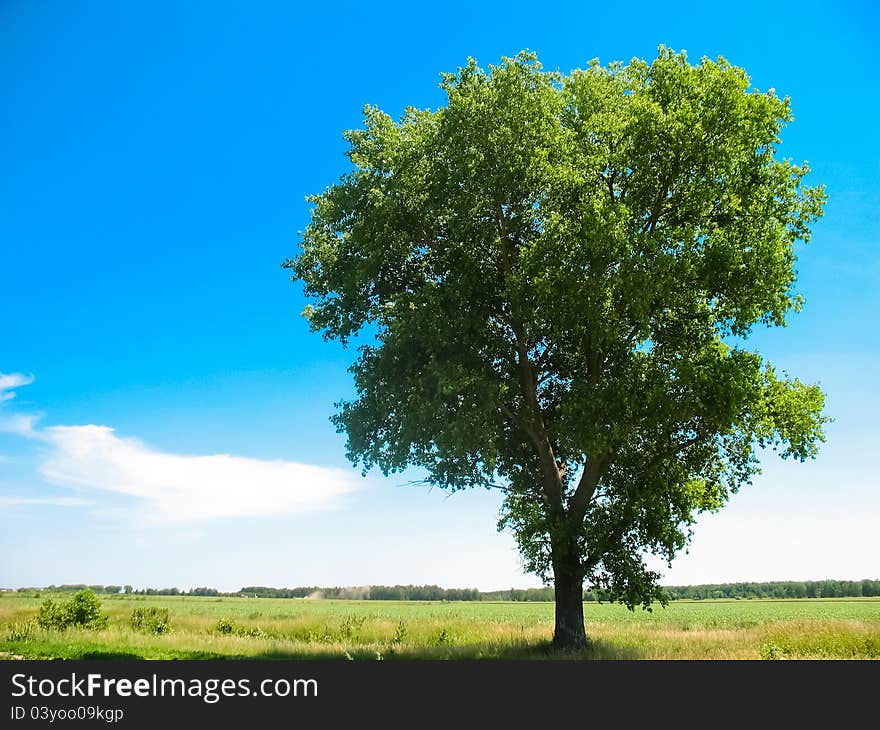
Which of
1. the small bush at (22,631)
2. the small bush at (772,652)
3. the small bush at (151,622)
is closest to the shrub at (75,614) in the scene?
the small bush at (22,631)

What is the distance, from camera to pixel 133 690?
12453 millimetres

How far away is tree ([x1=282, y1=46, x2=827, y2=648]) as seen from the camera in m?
21.7

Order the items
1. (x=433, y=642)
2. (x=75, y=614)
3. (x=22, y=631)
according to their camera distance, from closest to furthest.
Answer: (x=433, y=642), (x=22, y=631), (x=75, y=614)

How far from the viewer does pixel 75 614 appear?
3052cm

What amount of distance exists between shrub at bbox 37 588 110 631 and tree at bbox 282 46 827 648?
50.5 feet

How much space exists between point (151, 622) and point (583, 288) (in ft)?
85.0

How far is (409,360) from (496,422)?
394cm

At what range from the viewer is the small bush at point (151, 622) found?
3142 cm

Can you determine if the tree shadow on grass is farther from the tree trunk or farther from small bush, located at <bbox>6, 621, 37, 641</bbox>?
small bush, located at <bbox>6, 621, 37, 641</bbox>

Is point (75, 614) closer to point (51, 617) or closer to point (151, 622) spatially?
point (51, 617)

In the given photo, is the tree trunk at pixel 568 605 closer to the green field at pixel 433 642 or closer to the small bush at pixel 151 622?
the green field at pixel 433 642

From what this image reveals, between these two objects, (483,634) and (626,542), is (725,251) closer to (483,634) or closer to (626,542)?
(626,542)

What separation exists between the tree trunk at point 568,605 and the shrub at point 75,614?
20442mm

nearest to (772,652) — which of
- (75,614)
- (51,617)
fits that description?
(75,614)
